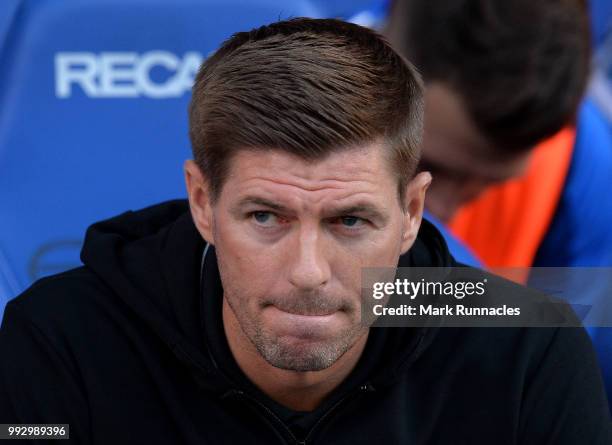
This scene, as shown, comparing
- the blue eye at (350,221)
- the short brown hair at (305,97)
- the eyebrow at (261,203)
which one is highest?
the short brown hair at (305,97)

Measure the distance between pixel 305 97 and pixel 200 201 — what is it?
0.25 metres

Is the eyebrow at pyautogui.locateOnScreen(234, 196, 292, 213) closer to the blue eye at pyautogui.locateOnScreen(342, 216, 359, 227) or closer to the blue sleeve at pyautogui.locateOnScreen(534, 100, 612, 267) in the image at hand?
the blue eye at pyautogui.locateOnScreen(342, 216, 359, 227)

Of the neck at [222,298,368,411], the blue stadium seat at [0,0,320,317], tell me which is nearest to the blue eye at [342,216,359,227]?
the neck at [222,298,368,411]

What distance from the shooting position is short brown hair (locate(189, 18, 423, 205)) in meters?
1.33

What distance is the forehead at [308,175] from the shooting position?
133 cm

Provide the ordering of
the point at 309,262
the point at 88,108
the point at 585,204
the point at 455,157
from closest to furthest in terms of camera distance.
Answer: the point at 309,262, the point at 88,108, the point at 455,157, the point at 585,204

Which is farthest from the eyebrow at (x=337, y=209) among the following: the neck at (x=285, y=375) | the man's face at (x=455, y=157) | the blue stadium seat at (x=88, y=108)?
the man's face at (x=455, y=157)

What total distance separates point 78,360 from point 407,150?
0.53 m

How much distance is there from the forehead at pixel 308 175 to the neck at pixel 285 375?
0.82ft

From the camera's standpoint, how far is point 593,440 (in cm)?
150

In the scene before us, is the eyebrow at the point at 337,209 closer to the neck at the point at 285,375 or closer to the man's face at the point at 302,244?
the man's face at the point at 302,244

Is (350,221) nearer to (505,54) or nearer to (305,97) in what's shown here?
(305,97)

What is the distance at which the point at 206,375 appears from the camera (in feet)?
4.88

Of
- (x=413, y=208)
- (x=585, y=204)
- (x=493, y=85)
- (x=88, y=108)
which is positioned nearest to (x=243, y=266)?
(x=413, y=208)
